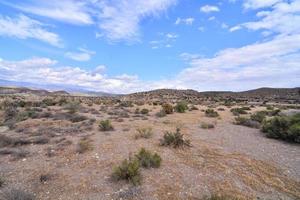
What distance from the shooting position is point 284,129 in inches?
603

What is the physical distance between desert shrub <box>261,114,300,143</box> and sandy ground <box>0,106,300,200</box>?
0.86 meters

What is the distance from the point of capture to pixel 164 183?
855 centimetres

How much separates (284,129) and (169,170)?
8.54 metres

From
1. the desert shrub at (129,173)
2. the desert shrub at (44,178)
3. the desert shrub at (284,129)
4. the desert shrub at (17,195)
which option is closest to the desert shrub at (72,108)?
the desert shrub at (284,129)

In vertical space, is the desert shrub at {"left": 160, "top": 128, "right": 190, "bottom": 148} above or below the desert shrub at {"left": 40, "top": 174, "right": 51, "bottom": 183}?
above

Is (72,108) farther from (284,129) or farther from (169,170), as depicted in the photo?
(169,170)

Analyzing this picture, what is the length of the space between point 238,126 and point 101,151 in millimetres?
11061

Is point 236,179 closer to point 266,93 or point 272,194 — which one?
point 272,194

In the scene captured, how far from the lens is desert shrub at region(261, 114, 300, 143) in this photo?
14.4m

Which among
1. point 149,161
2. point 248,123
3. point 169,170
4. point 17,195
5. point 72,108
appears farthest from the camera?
point 72,108

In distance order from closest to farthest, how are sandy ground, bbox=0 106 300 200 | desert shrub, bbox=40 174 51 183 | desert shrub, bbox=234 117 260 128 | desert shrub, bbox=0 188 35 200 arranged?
desert shrub, bbox=0 188 35 200
sandy ground, bbox=0 106 300 200
desert shrub, bbox=40 174 51 183
desert shrub, bbox=234 117 260 128

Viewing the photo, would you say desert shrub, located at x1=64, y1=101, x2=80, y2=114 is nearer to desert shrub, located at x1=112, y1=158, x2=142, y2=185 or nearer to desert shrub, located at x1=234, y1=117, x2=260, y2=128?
desert shrub, located at x1=234, y1=117, x2=260, y2=128

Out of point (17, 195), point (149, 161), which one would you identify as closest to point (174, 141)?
point (149, 161)

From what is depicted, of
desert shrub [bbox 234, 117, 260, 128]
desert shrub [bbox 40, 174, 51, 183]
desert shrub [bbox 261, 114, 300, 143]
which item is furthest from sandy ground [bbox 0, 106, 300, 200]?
desert shrub [bbox 234, 117, 260, 128]
